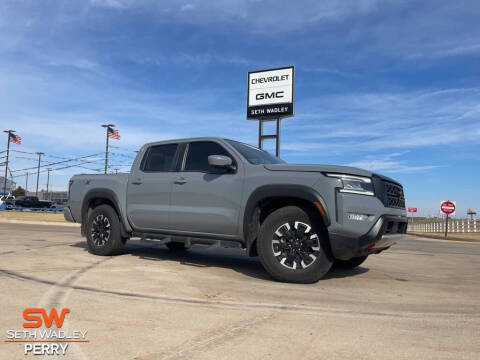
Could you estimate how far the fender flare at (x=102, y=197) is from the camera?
6.96 m

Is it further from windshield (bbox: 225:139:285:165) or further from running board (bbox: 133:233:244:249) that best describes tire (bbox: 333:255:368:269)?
windshield (bbox: 225:139:285:165)

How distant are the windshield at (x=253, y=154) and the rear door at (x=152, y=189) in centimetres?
109

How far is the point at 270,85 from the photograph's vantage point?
24625mm

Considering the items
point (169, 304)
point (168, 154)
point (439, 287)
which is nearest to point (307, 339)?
point (169, 304)

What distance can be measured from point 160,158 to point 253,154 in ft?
5.39

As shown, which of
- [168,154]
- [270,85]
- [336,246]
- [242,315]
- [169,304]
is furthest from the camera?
[270,85]

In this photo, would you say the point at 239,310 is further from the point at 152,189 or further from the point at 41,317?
the point at 152,189

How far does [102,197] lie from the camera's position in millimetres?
7230

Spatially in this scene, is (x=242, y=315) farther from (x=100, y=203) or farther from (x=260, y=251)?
(x=100, y=203)

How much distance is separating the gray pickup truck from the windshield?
3cm

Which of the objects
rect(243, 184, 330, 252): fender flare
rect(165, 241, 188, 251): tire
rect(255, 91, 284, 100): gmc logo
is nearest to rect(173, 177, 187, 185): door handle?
rect(243, 184, 330, 252): fender flare

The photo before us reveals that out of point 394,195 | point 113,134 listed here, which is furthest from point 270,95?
point 113,134

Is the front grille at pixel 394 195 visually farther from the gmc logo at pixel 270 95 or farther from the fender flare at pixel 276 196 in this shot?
the gmc logo at pixel 270 95

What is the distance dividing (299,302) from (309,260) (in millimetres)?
993
